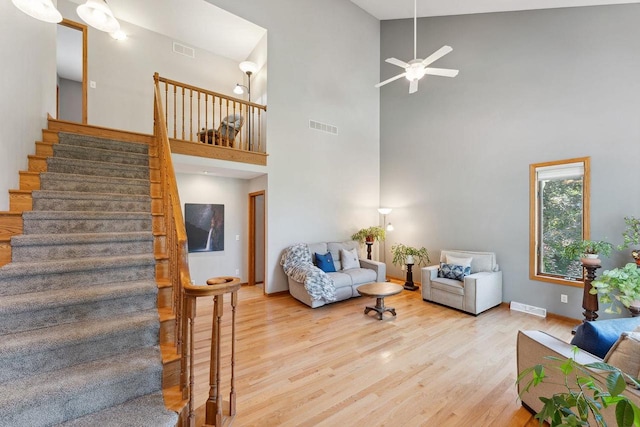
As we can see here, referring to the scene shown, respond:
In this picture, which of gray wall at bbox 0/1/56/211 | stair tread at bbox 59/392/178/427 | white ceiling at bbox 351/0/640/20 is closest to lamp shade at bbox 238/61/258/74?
gray wall at bbox 0/1/56/211

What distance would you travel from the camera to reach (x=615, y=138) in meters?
3.52

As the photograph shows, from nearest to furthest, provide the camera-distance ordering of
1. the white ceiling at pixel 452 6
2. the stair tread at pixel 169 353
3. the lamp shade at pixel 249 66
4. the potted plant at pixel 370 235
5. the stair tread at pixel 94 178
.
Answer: the stair tread at pixel 169 353 → the stair tread at pixel 94 178 → the white ceiling at pixel 452 6 → the lamp shade at pixel 249 66 → the potted plant at pixel 370 235

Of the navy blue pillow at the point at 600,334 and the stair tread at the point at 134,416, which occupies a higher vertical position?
the navy blue pillow at the point at 600,334

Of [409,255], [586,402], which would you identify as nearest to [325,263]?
[409,255]

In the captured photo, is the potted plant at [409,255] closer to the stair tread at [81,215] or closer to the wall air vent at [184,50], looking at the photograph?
the stair tread at [81,215]

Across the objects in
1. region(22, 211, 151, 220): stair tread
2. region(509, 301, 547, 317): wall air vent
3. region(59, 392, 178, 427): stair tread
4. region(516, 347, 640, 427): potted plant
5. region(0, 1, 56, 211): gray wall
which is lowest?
region(509, 301, 547, 317): wall air vent

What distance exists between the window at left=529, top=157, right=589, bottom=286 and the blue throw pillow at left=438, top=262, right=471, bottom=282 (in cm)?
92

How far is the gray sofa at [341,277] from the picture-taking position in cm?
444

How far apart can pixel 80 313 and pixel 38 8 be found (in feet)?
6.52

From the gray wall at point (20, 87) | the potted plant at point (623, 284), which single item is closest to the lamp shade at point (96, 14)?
the gray wall at point (20, 87)

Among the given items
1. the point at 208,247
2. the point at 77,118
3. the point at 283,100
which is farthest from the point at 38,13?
the point at 77,118

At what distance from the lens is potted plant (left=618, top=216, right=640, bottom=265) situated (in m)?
A: 3.21

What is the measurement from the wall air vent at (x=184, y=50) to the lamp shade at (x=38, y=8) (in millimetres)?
4443

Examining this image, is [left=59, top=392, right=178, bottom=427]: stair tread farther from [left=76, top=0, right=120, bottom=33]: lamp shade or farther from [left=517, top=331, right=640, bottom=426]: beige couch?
[left=76, top=0, right=120, bottom=33]: lamp shade
